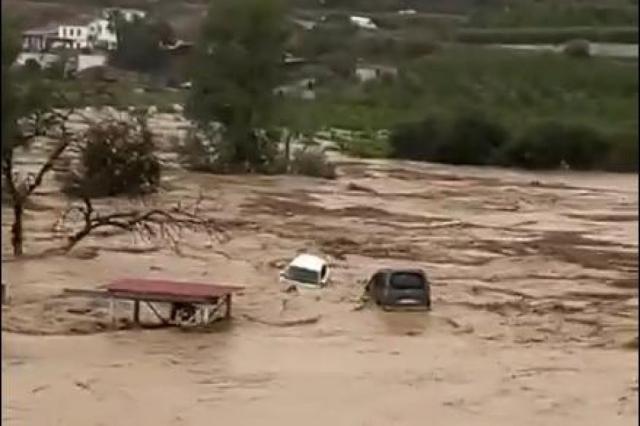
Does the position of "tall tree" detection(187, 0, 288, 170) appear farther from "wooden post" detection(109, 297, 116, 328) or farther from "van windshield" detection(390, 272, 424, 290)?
"wooden post" detection(109, 297, 116, 328)

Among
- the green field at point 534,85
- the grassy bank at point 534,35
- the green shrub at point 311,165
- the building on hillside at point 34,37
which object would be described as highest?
the building on hillside at point 34,37

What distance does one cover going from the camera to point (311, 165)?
22.4 m

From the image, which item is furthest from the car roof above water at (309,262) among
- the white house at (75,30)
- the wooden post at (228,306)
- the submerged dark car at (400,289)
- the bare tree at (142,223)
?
the white house at (75,30)

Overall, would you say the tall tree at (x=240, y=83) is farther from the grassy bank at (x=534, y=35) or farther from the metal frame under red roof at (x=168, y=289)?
the grassy bank at (x=534, y=35)

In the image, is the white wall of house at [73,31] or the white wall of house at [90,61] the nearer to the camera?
the white wall of house at [73,31]

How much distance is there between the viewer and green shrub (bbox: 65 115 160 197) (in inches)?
503

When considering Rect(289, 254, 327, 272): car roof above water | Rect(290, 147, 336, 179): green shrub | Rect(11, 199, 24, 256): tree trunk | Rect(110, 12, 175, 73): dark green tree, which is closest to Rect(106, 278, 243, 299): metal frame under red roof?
Rect(289, 254, 327, 272): car roof above water

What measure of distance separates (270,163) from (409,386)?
48.9ft

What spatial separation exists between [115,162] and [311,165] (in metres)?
8.60

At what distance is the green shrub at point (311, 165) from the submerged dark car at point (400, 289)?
11469mm

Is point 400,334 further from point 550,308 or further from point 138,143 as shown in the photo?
point 138,143

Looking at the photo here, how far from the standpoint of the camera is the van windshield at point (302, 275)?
1143cm

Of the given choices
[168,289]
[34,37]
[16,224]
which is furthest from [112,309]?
[34,37]

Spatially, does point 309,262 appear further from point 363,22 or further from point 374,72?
point 374,72
